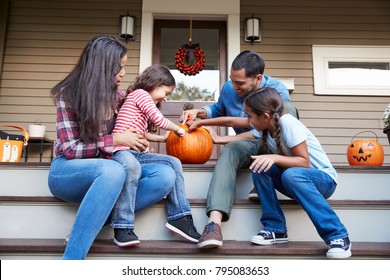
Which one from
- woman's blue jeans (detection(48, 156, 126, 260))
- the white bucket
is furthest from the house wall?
woman's blue jeans (detection(48, 156, 126, 260))

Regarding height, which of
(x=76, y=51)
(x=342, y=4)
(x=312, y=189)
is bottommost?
(x=312, y=189)

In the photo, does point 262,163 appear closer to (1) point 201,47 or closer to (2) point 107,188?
(2) point 107,188

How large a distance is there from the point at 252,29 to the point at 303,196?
9.10ft

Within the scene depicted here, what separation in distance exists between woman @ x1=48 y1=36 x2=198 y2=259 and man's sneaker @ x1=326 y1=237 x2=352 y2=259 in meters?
0.74

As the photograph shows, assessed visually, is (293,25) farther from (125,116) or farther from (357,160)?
(125,116)

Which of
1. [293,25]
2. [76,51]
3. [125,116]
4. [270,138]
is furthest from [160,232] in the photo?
[293,25]

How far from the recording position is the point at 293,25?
4.07 meters

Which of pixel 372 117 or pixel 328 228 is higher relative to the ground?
pixel 372 117

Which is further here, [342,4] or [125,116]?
[342,4]

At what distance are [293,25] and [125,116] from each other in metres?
2.93

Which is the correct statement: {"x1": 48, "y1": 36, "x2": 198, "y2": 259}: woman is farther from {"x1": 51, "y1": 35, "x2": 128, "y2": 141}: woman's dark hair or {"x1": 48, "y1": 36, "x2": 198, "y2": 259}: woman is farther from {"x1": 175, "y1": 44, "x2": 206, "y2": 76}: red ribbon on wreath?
{"x1": 175, "y1": 44, "x2": 206, "y2": 76}: red ribbon on wreath

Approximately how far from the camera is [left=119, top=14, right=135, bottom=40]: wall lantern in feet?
12.9

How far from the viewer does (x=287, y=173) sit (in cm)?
160
